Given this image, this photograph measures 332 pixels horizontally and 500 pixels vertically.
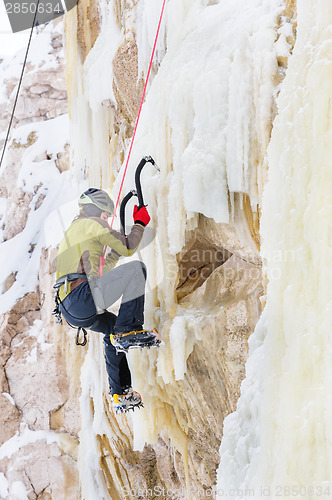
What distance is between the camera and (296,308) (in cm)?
228

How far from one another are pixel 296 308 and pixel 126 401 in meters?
1.91

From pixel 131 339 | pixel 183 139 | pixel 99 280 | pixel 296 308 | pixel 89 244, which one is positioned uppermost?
pixel 183 139

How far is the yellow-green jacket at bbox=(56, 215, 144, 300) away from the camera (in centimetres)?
344

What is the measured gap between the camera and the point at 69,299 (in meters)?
3.44

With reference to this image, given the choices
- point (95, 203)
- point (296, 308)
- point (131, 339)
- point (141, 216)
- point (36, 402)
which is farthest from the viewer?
point (36, 402)

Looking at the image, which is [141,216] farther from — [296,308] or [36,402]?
[36,402]

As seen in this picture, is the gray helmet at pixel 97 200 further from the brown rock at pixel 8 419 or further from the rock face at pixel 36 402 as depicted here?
the brown rock at pixel 8 419

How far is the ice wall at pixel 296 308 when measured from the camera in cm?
212

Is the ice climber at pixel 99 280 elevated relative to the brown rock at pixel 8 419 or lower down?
elevated

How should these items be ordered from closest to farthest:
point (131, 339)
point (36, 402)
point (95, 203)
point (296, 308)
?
point (296, 308)
point (131, 339)
point (95, 203)
point (36, 402)

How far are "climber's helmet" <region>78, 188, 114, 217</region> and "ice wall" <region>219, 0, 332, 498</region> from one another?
1517mm

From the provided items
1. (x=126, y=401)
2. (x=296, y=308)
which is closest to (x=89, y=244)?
(x=126, y=401)

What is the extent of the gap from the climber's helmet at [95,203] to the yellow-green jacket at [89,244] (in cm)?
11

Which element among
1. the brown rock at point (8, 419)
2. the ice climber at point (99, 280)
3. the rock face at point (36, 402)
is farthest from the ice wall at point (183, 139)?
the brown rock at point (8, 419)
